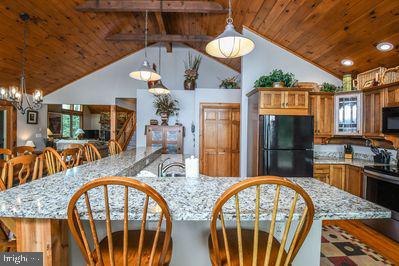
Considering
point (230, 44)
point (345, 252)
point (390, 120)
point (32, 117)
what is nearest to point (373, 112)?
point (390, 120)

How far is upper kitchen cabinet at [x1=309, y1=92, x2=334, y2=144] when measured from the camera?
3840mm

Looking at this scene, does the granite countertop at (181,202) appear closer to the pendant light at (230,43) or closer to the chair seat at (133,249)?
the chair seat at (133,249)

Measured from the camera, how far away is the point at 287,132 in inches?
136

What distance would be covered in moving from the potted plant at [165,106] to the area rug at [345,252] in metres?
3.81

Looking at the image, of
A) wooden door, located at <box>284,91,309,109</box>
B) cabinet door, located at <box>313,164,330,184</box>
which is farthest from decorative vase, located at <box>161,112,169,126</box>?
cabinet door, located at <box>313,164,330,184</box>

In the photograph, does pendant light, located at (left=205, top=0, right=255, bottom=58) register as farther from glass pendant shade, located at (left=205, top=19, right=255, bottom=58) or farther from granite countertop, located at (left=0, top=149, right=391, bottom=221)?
granite countertop, located at (left=0, top=149, right=391, bottom=221)

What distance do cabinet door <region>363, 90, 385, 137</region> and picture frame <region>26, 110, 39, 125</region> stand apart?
767 cm

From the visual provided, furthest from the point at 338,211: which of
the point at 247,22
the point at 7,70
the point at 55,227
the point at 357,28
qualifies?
the point at 7,70

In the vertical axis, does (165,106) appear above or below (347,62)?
below

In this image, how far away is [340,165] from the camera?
359 centimetres

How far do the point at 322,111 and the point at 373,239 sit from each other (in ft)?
6.70

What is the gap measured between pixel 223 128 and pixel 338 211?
4.13m

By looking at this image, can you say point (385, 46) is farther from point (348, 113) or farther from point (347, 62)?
point (348, 113)

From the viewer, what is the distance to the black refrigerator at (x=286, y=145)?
11.2 feet
